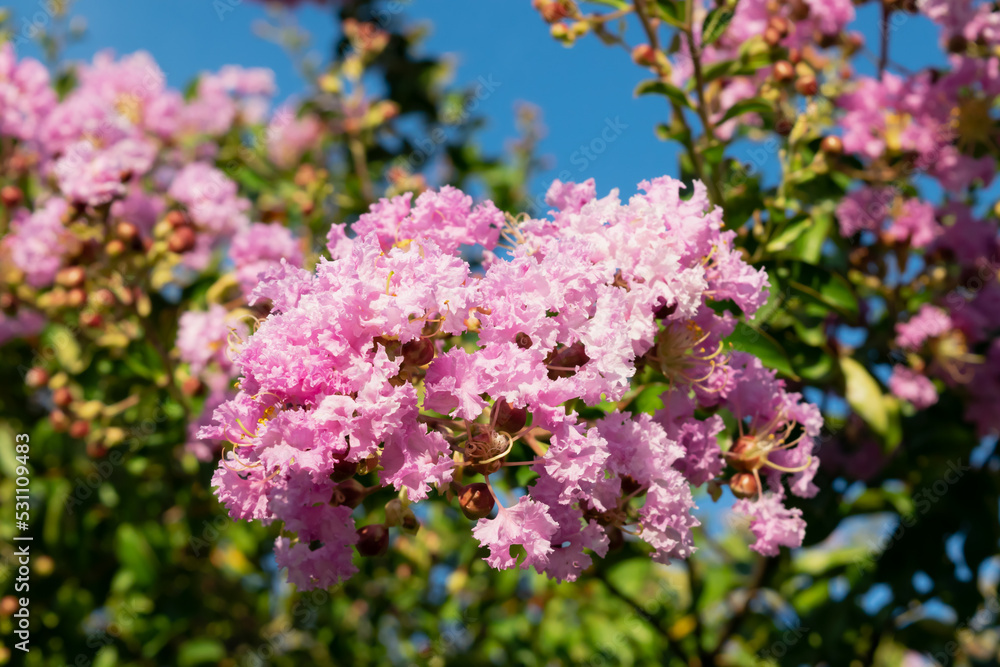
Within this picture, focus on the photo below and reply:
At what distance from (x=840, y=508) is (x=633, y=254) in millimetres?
1403

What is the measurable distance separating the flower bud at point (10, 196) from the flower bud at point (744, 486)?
262 cm

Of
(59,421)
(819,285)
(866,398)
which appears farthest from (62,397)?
(866,398)

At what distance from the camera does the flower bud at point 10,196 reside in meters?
2.78

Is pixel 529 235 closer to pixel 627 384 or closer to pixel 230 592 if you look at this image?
pixel 627 384

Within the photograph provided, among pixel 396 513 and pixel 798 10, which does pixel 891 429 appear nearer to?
pixel 798 10

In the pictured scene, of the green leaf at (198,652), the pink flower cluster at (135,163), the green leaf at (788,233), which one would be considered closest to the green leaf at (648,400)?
the green leaf at (788,233)

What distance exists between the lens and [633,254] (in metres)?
1.23

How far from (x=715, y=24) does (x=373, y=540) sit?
52.9 inches

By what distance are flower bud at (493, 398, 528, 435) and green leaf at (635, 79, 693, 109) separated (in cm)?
96

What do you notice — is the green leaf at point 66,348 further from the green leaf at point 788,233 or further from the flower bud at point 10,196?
the green leaf at point 788,233

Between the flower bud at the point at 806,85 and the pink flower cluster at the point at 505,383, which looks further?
the flower bud at the point at 806,85

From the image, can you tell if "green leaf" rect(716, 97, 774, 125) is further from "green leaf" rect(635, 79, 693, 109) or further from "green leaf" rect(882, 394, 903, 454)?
"green leaf" rect(882, 394, 903, 454)

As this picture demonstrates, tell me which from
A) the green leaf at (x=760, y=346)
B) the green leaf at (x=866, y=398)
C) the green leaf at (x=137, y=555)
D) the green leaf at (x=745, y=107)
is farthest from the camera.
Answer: the green leaf at (x=137, y=555)

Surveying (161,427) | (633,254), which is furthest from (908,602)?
(161,427)
